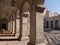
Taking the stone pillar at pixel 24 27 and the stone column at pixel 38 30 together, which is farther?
the stone pillar at pixel 24 27

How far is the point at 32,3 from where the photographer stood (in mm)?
7773

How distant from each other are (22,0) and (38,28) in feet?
11.8

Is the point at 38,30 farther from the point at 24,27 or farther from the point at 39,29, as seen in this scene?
the point at 24,27

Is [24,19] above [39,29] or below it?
above

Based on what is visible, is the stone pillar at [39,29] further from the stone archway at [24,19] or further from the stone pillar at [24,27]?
the stone pillar at [24,27]

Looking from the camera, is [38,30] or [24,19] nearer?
[38,30]

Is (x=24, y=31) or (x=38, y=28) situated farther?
(x=24, y=31)

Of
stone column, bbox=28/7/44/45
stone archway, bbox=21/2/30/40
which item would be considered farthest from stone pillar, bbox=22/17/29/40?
stone column, bbox=28/7/44/45

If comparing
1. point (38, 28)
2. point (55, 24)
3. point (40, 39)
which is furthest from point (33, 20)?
point (55, 24)

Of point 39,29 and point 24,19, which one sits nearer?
point 39,29

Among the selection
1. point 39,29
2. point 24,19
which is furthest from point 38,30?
point 24,19

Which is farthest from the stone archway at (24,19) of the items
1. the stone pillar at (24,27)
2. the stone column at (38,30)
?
the stone column at (38,30)

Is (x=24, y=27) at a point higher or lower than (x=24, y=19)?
lower

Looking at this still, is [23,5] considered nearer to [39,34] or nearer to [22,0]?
A: [22,0]
